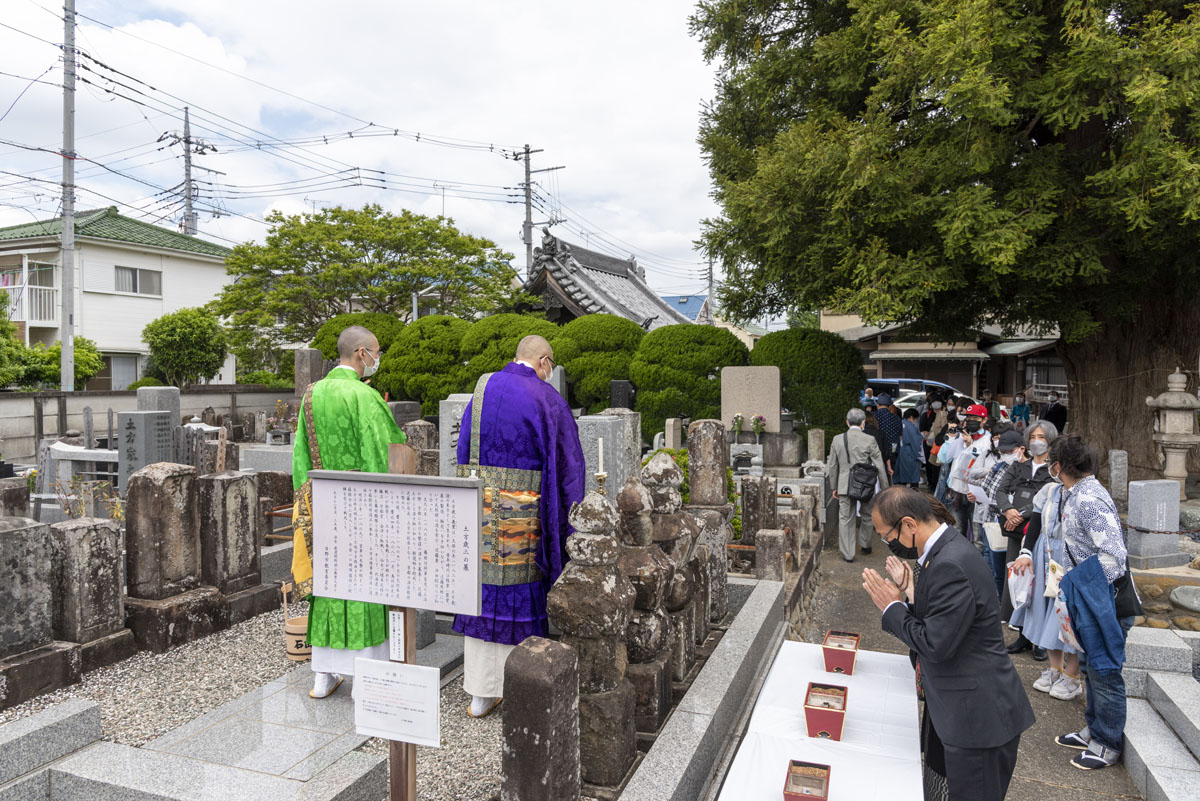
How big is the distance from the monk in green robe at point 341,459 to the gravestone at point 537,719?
170cm

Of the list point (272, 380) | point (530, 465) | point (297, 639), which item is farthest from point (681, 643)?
point (272, 380)

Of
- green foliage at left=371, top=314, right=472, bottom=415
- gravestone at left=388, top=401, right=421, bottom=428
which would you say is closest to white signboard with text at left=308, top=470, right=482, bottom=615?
green foliage at left=371, top=314, right=472, bottom=415

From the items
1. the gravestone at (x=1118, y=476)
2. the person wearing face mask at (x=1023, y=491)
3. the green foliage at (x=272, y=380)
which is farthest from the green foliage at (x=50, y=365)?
the gravestone at (x=1118, y=476)

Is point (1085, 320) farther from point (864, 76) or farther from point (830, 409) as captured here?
point (864, 76)

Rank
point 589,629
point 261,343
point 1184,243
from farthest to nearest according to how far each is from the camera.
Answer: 1. point 261,343
2. point 1184,243
3. point 589,629

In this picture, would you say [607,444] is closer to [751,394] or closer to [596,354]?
[751,394]

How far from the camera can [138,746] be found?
349 cm

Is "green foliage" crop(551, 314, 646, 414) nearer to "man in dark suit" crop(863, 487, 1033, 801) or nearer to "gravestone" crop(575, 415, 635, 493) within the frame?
"gravestone" crop(575, 415, 635, 493)

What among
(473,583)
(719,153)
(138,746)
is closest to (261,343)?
(719,153)

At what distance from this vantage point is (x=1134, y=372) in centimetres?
1168

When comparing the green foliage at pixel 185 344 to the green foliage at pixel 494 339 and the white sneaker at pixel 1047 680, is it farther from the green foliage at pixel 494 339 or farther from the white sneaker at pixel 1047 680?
the white sneaker at pixel 1047 680

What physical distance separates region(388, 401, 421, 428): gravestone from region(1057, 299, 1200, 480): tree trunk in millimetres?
13594

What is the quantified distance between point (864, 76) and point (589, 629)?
11.3 meters

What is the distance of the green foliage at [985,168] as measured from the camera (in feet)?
28.8
